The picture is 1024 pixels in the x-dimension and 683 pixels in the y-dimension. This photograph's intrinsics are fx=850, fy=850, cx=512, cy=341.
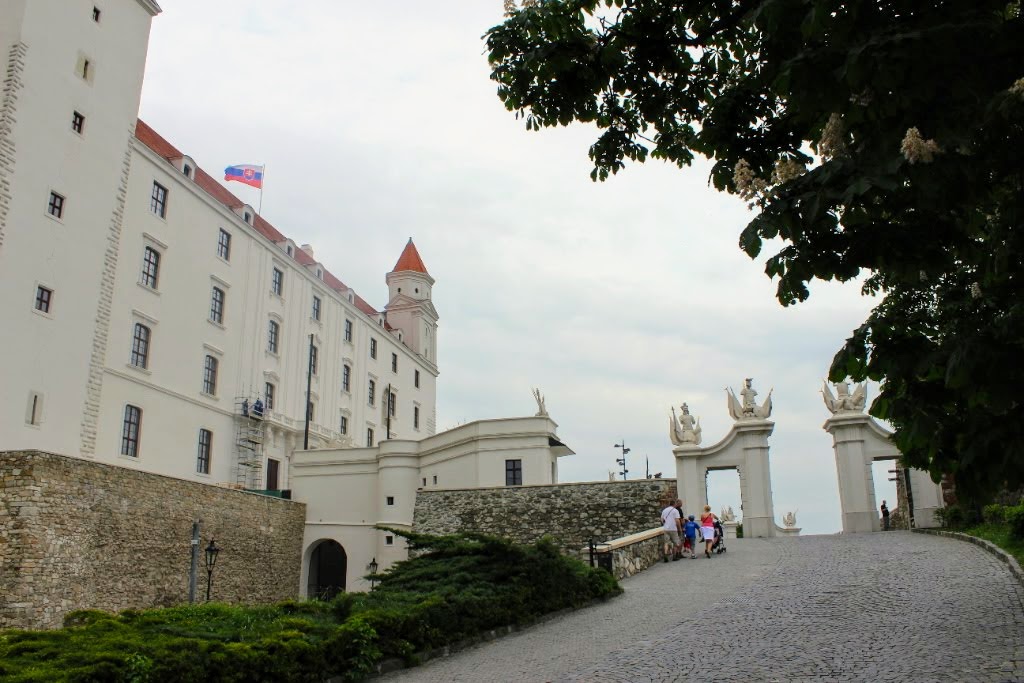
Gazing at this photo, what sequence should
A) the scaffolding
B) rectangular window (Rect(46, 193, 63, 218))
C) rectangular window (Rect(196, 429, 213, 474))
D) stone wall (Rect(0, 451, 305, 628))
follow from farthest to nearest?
the scaffolding, rectangular window (Rect(196, 429, 213, 474)), rectangular window (Rect(46, 193, 63, 218)), stone wall (Rect(0, 451, 305, 628))

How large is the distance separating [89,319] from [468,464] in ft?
50.5

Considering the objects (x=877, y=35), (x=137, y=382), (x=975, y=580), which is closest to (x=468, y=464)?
(x=137, y=382)

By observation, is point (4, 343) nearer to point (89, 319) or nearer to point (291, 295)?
point (89, 319)

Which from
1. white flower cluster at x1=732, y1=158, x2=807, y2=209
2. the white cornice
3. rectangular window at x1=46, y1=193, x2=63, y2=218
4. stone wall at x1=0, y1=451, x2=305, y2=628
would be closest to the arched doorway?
stone wall at x1=0, y1=451, x2=305, y2=628

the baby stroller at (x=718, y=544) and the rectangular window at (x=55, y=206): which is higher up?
the rectangular window at (x=55, y=206)

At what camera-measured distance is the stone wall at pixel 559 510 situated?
29391 mm

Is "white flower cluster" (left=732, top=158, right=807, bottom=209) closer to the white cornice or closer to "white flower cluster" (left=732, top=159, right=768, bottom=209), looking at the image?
"white flower cluster" (left=732, top=159, right=768, bottom=209)

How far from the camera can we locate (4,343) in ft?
85.8

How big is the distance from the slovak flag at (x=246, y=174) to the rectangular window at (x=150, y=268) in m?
10.6

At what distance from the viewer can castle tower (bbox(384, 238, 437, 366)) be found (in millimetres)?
62469

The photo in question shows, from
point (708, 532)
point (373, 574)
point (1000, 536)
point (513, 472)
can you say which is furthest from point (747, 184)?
point (513, 472)

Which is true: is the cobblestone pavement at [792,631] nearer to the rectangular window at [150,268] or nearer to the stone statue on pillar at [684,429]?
the stone statue on pillar at [684,429]

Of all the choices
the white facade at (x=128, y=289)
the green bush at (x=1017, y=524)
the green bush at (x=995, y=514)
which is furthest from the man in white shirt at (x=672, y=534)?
the white facade at (x=128, y=289)

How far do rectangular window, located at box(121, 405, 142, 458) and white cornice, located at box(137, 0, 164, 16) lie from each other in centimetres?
1602
